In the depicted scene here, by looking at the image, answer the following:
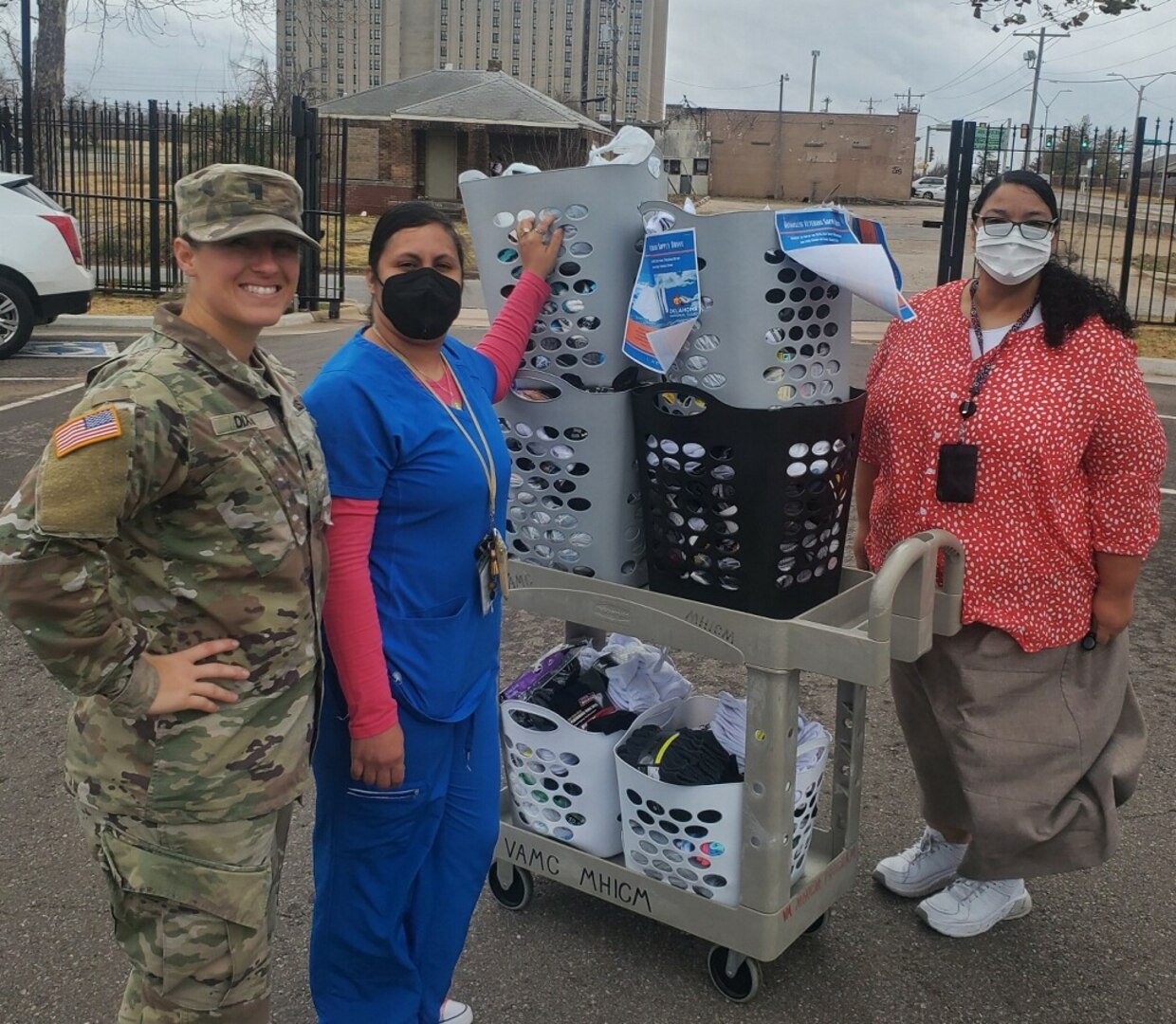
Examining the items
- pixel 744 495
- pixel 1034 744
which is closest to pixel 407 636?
pixel 744 495

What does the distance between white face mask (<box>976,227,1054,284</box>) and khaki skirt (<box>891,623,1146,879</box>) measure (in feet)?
2.64

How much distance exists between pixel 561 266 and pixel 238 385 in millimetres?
970

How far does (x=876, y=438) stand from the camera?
2.97 meters

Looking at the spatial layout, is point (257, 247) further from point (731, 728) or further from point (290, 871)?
point (290, 871)

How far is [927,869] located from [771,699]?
103 cm

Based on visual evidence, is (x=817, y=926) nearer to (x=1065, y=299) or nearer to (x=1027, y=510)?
(x=1027, y=510)

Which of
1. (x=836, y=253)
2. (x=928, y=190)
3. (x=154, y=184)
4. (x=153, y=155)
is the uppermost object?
(x=928, y=190)

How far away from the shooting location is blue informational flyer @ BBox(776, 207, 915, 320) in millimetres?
2283

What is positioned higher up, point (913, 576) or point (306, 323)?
point (913, 576)

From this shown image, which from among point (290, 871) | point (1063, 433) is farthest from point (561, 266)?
point (290, 871)

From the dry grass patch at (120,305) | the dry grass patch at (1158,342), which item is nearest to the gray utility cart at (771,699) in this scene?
the dry grass patch at (1158,342)

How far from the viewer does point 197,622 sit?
1840 mm

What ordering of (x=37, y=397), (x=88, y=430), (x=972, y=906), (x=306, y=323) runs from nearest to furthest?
(x=88, y=430) → (x=972, y=906) → (x=37, y=397) → (x=306, y=323)

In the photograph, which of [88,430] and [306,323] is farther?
[306,323]
